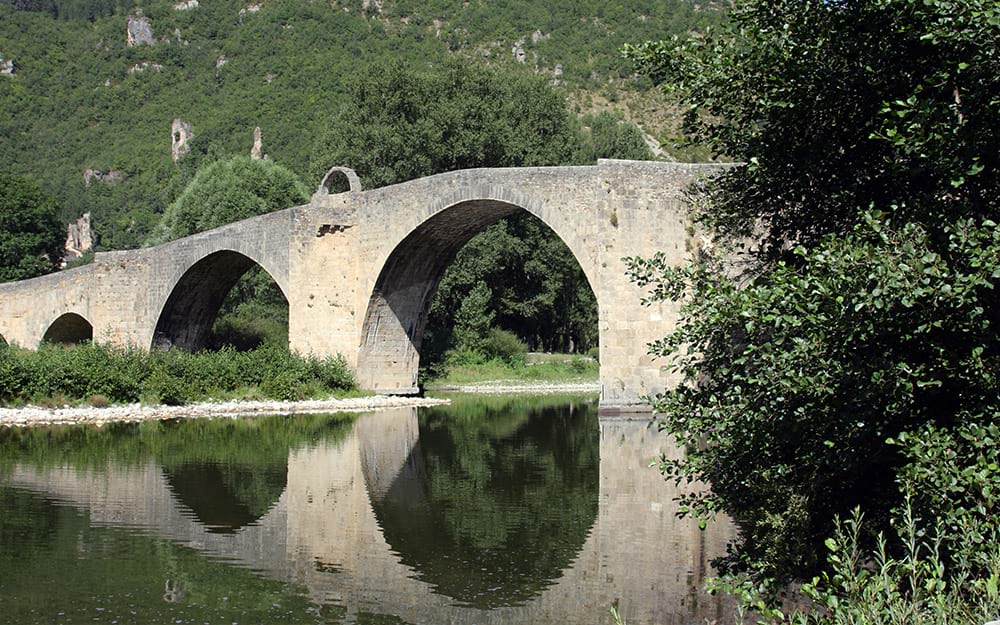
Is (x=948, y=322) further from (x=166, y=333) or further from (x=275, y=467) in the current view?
(x=166, y=333)

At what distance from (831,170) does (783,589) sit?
2689 millimetres

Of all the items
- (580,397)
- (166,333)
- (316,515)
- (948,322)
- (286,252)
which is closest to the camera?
(948,322)

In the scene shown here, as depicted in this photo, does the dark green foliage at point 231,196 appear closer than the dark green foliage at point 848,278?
No

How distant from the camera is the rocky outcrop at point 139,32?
3118 inches

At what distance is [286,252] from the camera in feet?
82.5

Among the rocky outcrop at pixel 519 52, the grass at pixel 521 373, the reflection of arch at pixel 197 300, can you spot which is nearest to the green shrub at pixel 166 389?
the reflection of arch at pixel 197 300

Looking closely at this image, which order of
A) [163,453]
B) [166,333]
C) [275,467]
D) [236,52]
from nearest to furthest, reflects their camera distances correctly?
[275,467], [163,453], [166,333], [236,52]

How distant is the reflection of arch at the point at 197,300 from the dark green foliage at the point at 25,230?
56.0 ft

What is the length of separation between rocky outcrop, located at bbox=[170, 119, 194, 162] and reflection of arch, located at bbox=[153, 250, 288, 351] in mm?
32654

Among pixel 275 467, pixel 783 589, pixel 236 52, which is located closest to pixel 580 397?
pixel 275 467

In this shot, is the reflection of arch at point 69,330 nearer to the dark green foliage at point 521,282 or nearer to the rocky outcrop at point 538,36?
the dark green foliage at point 521,282

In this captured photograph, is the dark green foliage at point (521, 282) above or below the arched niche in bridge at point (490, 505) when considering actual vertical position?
above

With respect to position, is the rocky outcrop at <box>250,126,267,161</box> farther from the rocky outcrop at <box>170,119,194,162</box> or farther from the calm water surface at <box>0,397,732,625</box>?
the calm water surface at <box>0,397,732,625</box>

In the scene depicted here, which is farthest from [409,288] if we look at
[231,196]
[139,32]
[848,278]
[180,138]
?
[139,32]
